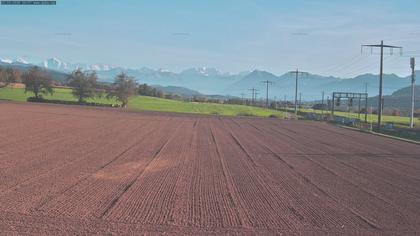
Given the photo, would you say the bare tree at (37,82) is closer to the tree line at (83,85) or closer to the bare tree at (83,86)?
the tree line at (83,85)

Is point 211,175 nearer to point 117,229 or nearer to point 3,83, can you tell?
point 117,229

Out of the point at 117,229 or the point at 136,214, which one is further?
the point at 136,214

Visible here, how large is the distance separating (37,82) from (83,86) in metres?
9.68

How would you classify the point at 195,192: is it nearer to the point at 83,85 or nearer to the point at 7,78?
the point at 83,85

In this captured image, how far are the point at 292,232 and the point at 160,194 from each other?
13.7ft

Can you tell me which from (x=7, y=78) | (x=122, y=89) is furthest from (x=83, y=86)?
(x=7, y=78)

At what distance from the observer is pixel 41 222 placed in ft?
31.1

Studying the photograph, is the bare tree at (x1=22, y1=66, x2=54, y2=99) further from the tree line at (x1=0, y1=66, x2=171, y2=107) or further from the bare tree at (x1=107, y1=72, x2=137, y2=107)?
the bare tree at (x1=107, y1=72, x2=137, y2=107)

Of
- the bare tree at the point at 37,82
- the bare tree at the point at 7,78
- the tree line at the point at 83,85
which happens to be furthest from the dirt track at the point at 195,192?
the bare tree at the point at 7,78

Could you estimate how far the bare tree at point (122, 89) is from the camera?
4722 inches

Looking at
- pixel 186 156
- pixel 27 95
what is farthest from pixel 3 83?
pixel 186 156

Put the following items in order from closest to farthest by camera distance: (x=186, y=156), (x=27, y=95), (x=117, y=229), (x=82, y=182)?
(x=117, y=229) → (x=82, y=182) → (x=186, y=156) → (x=27, y=95)

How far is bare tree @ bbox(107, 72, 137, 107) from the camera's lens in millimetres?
119938

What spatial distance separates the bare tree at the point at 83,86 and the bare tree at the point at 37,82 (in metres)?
4.72
